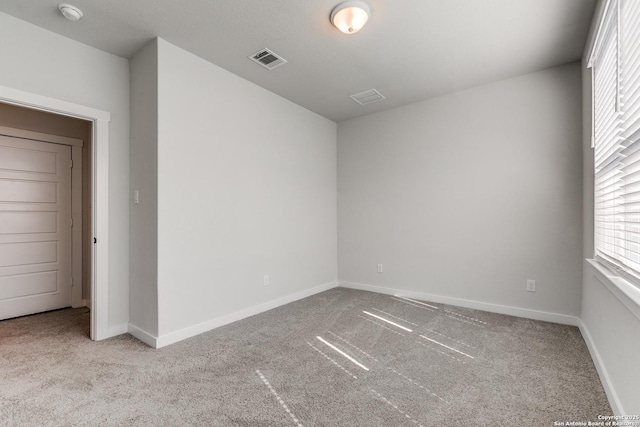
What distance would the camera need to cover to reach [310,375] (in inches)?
80.9

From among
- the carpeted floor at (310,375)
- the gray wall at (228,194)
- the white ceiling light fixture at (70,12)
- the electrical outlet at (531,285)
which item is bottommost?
the carpeted floor at (310,375)

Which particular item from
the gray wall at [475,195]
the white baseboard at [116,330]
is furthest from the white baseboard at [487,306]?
the white baseboard at [116,330]

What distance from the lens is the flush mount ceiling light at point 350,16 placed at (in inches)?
84.2

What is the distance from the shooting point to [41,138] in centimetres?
347

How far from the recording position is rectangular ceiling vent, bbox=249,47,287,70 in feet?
9.17

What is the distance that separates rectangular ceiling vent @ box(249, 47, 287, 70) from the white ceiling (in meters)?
0.07

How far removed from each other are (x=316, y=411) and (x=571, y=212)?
3037 mm

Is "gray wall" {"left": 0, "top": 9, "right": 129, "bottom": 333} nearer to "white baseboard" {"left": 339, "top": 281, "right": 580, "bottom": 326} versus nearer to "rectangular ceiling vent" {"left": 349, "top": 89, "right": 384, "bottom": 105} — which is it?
"rectangular ceiling vent" {"left": 349, "top": 89, "right": 384, "bottom": 105}

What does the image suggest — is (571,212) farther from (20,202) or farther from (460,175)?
(20,202)

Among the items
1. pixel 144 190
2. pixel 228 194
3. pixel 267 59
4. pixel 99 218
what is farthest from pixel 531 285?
pixel 99 218

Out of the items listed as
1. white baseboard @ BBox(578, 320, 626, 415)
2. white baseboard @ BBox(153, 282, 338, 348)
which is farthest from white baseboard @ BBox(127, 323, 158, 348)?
→ white baseboard @ BBox(578, 320, 626, 415)

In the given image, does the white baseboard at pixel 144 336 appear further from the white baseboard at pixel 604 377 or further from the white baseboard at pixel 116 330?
the white baseboard at pixel 604 377

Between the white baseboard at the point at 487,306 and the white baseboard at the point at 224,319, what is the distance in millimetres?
963

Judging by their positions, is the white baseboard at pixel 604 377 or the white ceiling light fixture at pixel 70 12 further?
the white ceiling light fixture at pixel 70 12
